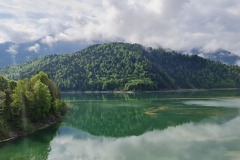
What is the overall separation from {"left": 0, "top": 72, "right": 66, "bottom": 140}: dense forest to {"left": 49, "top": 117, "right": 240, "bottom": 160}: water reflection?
29.7 feet

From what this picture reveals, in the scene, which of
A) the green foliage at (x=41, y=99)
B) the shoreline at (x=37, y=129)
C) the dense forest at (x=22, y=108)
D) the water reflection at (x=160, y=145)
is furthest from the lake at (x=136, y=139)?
the green foliage at (x=41, y=99)

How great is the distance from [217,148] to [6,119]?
1742 inches

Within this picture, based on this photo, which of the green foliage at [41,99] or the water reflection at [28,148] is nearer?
the water reflection at [28,148]

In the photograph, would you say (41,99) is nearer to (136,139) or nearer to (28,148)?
(28,148)

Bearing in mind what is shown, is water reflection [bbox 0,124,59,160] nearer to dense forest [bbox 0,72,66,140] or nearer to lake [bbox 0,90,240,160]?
lake [bbox 0,90,240,160]

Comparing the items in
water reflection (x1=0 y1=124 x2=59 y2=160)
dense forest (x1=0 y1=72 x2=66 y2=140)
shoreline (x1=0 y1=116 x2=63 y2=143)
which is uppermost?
dense forest (x1=0 y1=72 x2=66 y2=140)

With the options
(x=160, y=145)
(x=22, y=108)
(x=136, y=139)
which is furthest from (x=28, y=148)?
(x=160, y=145)

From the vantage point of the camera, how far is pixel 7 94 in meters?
76.9

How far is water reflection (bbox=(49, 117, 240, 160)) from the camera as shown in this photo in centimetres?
5894

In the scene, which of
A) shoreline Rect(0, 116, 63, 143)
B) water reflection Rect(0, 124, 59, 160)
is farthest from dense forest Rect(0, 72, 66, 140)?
water reflection Rect(0, 124, 59, 160)

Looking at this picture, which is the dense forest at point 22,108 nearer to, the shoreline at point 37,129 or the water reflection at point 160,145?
the shoreline at point 37,129

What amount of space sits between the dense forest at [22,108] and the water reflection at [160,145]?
29.7ft

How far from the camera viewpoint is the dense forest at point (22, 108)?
73938 millimetres

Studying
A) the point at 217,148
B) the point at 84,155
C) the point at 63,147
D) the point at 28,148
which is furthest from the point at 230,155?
the point at 28,148
